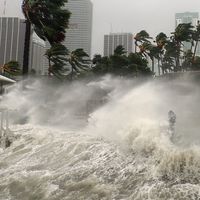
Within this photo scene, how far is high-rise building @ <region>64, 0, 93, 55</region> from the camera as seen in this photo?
11856 cm

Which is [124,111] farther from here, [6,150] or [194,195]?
[194,195]

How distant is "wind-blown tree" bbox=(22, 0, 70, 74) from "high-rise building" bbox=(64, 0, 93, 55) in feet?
280

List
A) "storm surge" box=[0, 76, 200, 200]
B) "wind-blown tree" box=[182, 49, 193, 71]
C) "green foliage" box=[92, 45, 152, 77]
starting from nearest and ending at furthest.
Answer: "storm surge" box=[0, 76, 200, 200], "green foliage" box=[92, 45, 152, 77], "wind-blown tree" box=[182, 49, 193, 71]

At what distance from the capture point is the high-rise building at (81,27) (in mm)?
118562

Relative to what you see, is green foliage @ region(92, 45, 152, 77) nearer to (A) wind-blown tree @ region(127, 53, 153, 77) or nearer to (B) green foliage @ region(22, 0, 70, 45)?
(A) wind-blown tree @ region(127, 53, 153, 77)

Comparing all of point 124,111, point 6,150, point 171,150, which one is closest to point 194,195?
point 171,150

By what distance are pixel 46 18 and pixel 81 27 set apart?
93726 mm

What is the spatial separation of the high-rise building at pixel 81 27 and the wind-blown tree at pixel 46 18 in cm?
8544

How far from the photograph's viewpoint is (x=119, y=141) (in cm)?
1335

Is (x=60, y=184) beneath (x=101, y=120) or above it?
beneath

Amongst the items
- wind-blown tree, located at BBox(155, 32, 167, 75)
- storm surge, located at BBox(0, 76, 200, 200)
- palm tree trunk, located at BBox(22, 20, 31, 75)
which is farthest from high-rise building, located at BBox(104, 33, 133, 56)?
storm surge, located at BBox(0, 76, 200, 200)

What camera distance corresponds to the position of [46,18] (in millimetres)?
30781

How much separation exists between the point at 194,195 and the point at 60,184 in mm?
3571

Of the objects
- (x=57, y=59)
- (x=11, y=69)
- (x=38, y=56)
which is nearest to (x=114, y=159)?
(x=11, y=69)
